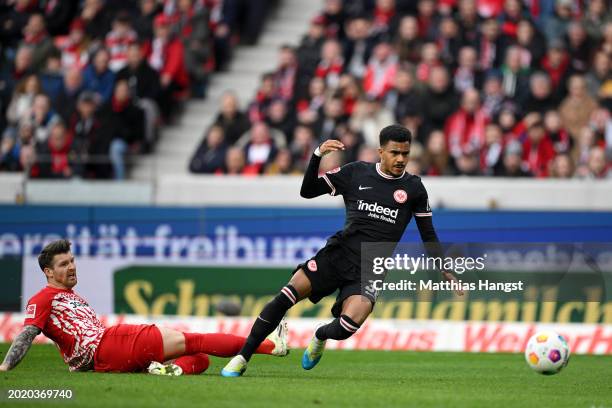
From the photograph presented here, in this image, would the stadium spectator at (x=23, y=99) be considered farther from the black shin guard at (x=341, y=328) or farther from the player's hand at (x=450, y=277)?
the player's hand at (x=450, y=277)

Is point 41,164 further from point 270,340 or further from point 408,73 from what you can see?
point 270,340

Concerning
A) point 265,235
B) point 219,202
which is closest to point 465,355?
point 265,235

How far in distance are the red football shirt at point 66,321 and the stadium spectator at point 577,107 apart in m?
11.1

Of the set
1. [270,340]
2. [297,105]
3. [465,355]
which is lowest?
[465,355]

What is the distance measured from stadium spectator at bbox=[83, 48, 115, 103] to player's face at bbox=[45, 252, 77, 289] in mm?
11920

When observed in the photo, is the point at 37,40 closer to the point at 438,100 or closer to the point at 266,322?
the point at 438,100

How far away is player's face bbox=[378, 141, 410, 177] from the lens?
33.7 ft

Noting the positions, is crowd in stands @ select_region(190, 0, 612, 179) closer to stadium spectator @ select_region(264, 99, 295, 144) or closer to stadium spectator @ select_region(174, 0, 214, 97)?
stadium spectator @ select_region(264, 99, 295, 144)

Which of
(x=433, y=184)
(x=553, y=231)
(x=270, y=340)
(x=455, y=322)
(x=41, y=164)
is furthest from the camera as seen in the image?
(x=41, y=164)

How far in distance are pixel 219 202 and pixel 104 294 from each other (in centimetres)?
343

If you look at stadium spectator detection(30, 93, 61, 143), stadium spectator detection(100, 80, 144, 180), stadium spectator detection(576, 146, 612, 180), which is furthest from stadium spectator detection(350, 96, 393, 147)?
stadium spectator detection(30, 93, 61, 143)

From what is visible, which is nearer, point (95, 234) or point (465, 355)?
point (465, 355)

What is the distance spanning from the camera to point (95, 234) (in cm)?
1861

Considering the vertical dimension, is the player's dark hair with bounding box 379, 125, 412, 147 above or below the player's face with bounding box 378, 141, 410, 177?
above
